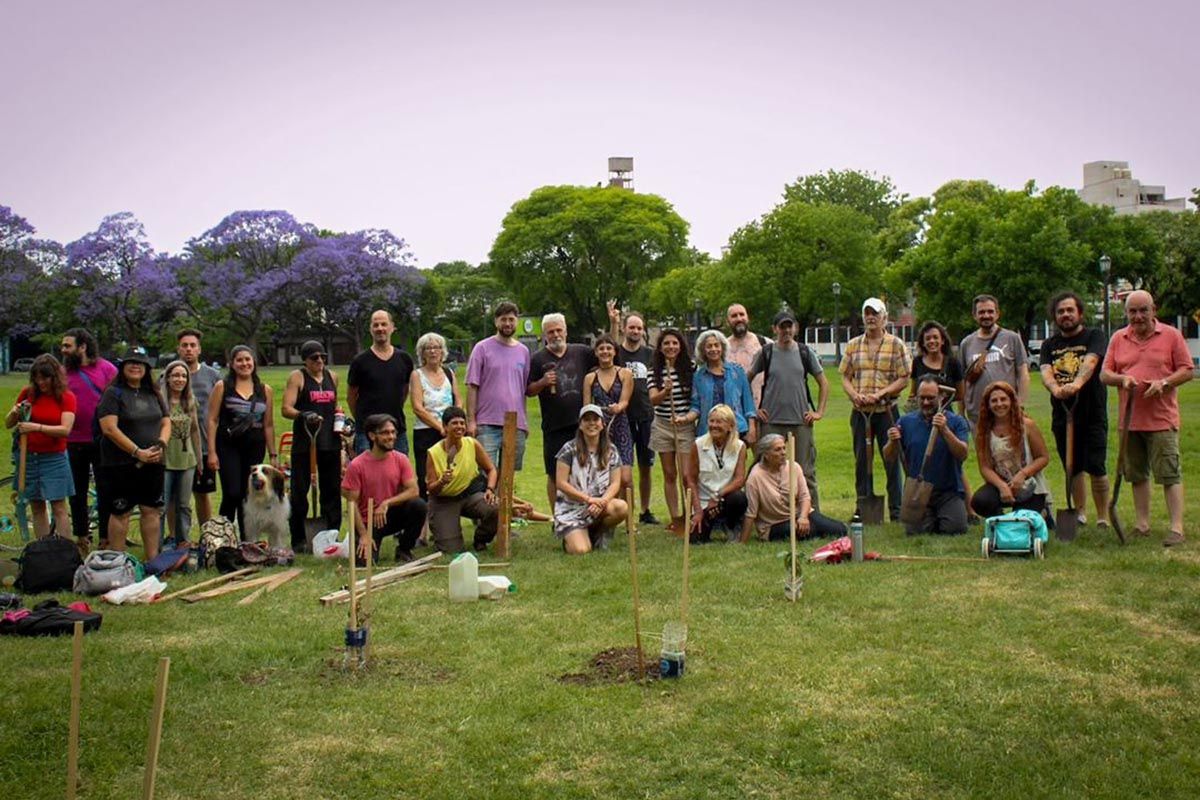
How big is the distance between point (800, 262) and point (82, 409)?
5213 centimetres

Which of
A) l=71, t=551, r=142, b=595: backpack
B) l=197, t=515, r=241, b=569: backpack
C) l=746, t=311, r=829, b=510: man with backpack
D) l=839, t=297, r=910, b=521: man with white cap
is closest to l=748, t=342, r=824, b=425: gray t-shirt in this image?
l=746, t=311, r=829, b=510: man with backpack

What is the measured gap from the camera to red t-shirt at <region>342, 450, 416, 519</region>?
9961 millimetres

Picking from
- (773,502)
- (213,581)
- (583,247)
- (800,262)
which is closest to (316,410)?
(213,581)

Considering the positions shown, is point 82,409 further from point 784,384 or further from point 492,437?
point 784,384

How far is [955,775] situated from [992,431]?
5.81 metres

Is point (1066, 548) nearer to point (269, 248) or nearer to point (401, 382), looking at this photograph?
point (401, 382)

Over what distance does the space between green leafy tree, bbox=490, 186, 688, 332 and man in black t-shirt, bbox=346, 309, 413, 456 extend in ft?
177

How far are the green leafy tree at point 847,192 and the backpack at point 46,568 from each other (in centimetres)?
7449

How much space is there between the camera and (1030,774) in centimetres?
475

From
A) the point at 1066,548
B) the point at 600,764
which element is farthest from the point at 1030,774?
the point at 1066,548

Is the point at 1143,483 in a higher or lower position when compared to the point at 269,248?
lower

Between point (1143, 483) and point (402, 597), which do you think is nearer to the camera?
point (402, 597)

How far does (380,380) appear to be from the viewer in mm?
10695

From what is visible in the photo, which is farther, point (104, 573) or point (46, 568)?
point (46, 568)
